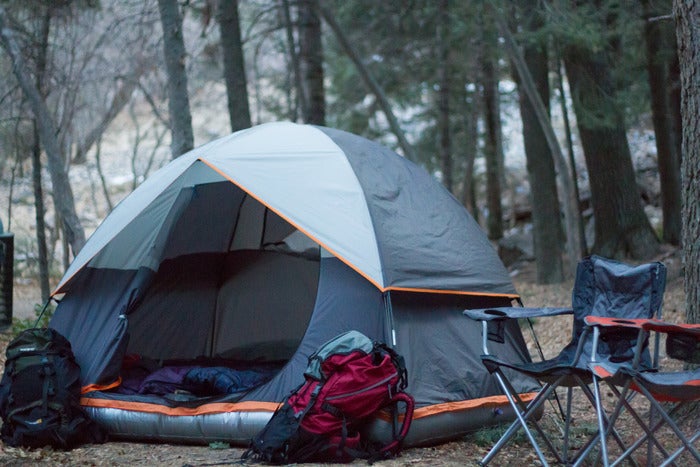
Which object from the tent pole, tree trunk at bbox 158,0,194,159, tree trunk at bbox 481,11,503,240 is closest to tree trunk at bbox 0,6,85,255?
tree trunk at bbox 158,0,194,159

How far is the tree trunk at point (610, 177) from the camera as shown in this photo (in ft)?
32.5

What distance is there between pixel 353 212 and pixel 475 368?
40.6 inches

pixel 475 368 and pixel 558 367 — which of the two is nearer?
pixel 558 367

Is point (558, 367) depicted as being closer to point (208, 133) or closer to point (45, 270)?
point (45, 270)

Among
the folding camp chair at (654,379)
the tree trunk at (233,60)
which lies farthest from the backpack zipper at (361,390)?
the tree trunk at (233,60)

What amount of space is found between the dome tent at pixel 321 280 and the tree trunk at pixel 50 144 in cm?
249

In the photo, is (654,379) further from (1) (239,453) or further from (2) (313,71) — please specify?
(2) (313,71)

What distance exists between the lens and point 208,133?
71.3ft

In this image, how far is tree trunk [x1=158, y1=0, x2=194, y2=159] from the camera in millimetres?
7488

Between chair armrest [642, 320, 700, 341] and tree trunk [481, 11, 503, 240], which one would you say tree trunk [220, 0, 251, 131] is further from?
tree trunk [481, 11, 503, 240]

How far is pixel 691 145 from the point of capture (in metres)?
3.89

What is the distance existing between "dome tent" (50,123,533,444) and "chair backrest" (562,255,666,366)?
2.33 ft

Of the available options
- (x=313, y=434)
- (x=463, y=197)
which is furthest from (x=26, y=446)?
(x=463, y=197)

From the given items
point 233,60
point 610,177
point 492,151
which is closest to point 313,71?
point 233,60
